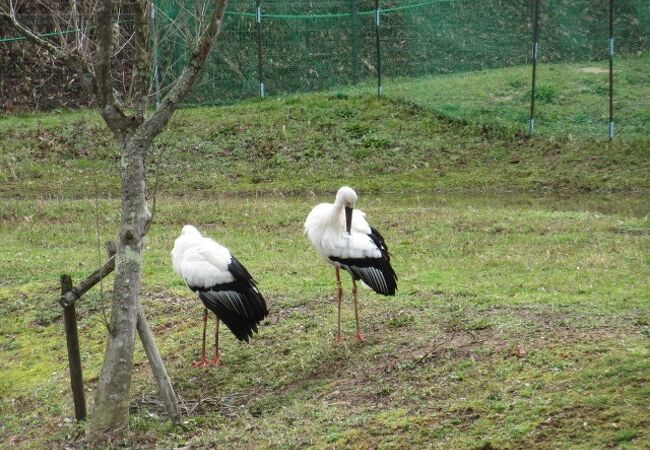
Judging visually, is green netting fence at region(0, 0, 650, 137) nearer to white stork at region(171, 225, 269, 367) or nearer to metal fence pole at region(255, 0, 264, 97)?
metal fence pole at region(255, 0, 264, 97)

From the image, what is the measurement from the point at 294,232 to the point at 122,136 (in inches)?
245

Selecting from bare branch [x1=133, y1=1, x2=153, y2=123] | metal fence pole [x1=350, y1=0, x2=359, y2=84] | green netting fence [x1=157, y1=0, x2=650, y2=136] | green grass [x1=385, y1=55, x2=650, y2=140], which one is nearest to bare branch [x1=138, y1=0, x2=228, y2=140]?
bare branch [x1=133, y1=1, x2=153, y2=123]

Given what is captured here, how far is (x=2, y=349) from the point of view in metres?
10.5

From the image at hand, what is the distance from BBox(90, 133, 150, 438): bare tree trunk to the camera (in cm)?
790

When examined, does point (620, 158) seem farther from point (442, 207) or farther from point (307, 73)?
point (307, 73)

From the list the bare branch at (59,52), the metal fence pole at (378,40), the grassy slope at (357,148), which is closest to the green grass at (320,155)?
the grassy slope at (357,148)

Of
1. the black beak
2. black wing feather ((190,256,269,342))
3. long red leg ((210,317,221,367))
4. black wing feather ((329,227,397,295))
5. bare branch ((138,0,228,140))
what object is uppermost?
bare branch ((138,0,228,140))

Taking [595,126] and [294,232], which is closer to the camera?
[294,232]

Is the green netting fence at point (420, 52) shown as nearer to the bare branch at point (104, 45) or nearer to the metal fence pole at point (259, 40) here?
the metal fence pole at point (259, 40)

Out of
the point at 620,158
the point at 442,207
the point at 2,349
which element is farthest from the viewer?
the point at 620,158

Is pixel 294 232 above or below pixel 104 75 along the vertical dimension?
below

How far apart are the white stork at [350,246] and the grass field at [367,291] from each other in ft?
1.51

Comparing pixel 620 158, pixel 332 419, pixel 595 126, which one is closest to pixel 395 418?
pixel 332 419

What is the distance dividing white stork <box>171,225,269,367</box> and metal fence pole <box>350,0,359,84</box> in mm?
13768
